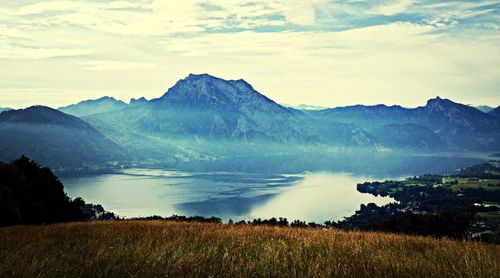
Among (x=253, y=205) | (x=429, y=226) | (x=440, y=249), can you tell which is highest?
(x=440, y=249)

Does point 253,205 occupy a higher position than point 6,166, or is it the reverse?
point 6,166

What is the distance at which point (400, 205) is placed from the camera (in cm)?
18062

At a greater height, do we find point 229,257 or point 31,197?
point 229,257

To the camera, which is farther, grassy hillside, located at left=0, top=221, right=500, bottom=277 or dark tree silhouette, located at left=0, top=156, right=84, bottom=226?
dark tree silhouette, located at left=0, top=156, right=84, bottom=226

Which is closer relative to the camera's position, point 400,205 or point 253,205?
point 400,205

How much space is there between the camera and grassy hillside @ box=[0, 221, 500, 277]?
23.3 ft

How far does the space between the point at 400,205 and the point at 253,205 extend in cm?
6336

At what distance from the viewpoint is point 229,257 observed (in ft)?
27.0

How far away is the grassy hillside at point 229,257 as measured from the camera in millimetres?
7090

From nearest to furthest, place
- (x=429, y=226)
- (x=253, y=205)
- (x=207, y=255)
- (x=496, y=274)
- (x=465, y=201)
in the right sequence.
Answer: (x=496, y=274)
(x=207, y=255)
(x=429, y=226)
(x=465, y=201)
(x=253, y=205)

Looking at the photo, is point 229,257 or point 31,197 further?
point 31,197

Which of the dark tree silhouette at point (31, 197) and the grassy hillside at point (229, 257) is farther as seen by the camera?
the dark tree silhouette at point (31, 197)

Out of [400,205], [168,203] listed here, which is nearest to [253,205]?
[168,203]

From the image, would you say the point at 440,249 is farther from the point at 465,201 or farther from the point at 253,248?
the point at 465,201
